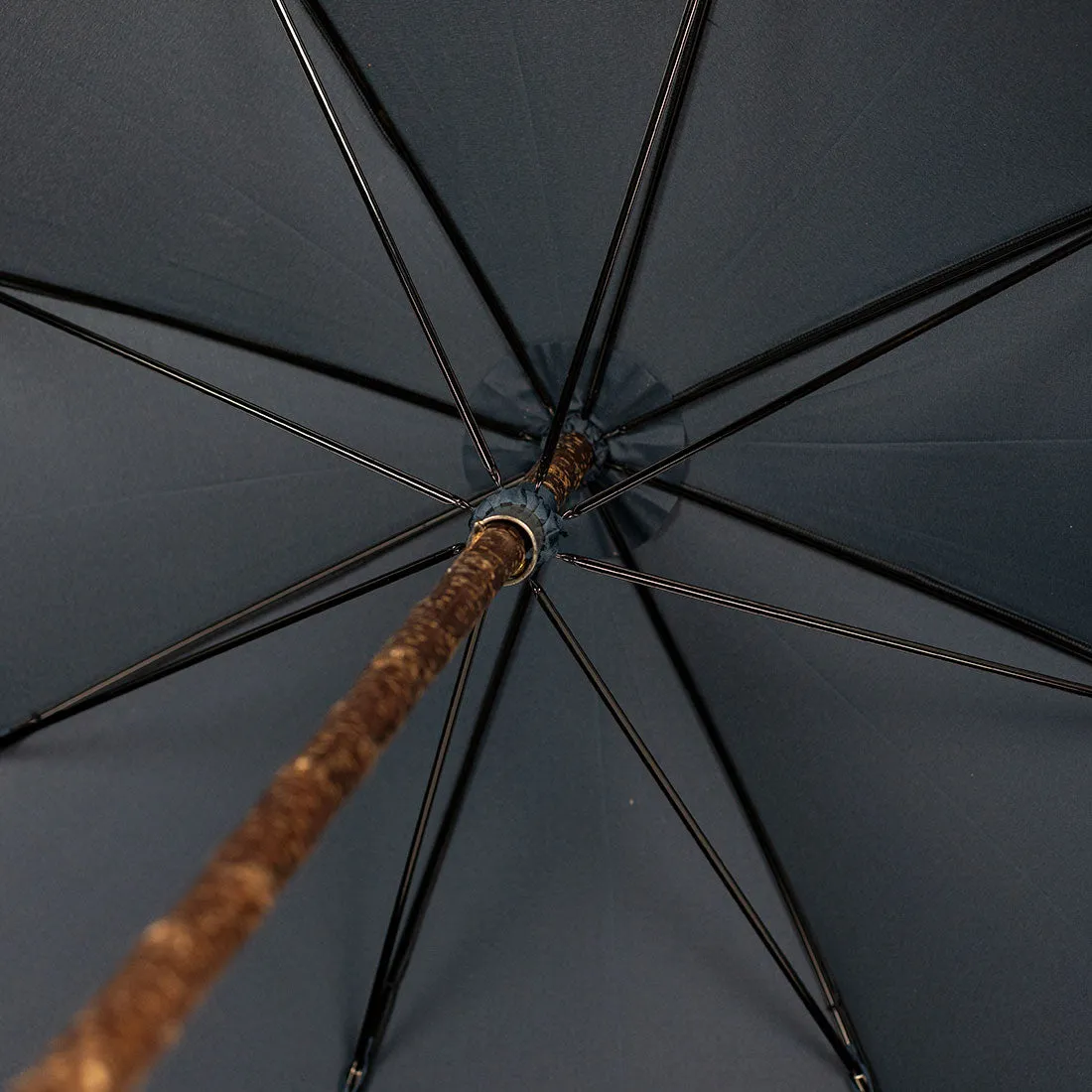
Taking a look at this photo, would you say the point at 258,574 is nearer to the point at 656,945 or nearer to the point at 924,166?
the point at 656,945

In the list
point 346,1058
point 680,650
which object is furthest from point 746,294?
point 346,1058

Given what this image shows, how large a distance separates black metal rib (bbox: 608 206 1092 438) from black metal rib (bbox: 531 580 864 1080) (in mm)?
580

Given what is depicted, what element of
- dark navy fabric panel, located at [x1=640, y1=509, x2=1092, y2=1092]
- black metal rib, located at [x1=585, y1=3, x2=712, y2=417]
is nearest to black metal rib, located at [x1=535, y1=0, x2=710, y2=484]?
black metal rib, located at [x1=585, y1=3, x2=712, y2=417]

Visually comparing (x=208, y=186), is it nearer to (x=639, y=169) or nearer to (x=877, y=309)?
(x=639, y=169)

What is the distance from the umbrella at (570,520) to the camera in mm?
2244

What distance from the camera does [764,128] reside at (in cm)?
225

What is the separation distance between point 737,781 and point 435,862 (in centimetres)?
73

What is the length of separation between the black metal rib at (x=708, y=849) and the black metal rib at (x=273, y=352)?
1.92ft

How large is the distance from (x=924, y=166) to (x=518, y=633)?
1.37m

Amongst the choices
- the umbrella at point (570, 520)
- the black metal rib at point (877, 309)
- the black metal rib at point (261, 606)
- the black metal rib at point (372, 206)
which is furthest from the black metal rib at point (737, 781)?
the black metal rib at point (372, 206)

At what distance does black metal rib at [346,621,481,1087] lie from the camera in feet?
7.64

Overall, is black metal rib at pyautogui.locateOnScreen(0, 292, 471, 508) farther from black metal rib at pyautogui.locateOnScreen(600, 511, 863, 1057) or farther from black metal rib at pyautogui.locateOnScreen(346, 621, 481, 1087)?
black metal rib at pyautogui.locateOnScreen(600, 511, 863, 1057)

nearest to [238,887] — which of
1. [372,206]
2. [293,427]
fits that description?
[293,427]

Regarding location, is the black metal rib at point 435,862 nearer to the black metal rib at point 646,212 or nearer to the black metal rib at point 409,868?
the black metal rib at point 409,868
